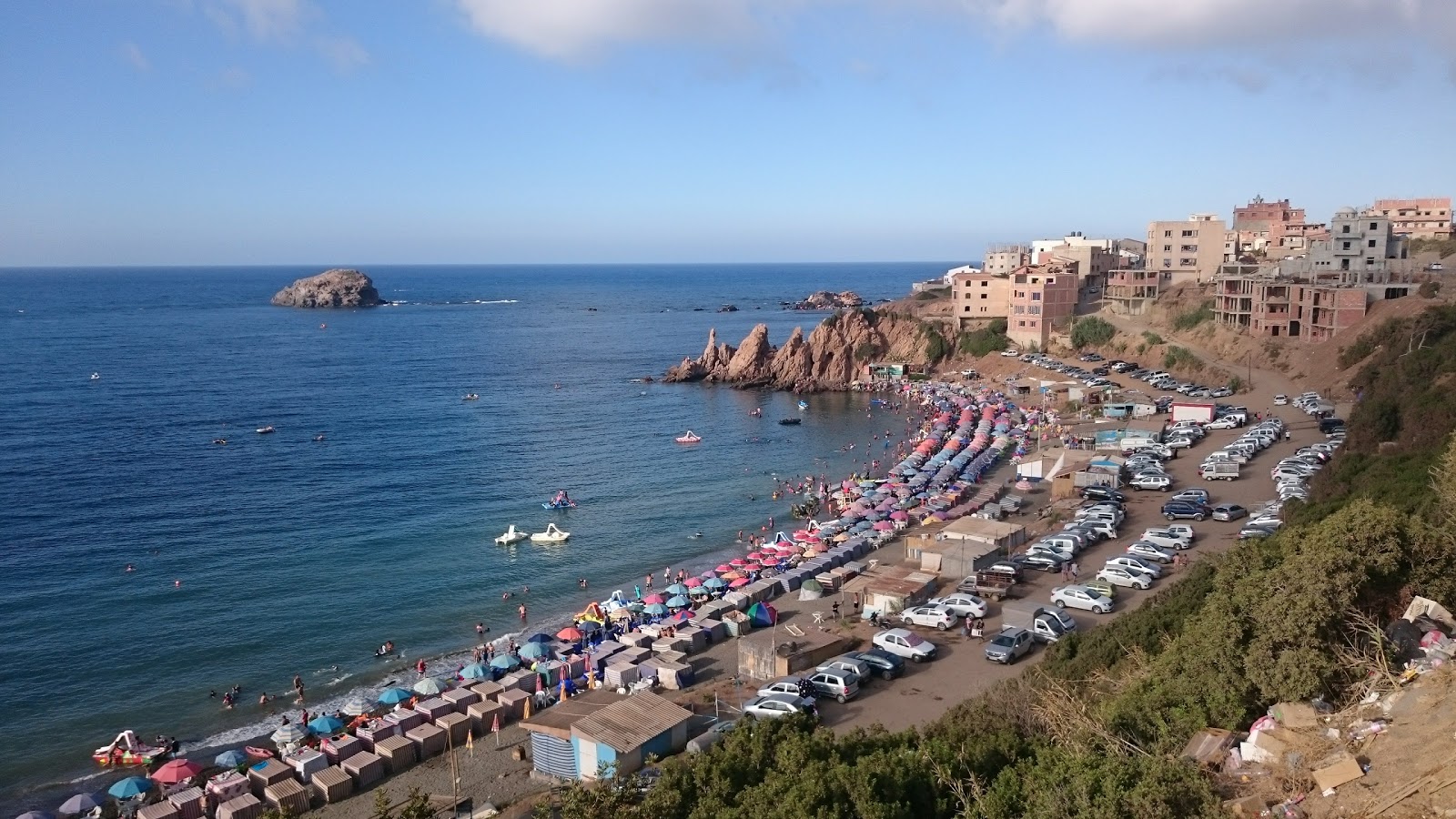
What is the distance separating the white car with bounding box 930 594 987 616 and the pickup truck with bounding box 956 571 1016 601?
870mm

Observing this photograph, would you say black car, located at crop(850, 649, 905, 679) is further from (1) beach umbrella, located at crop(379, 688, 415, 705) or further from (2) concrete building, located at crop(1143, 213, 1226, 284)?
(2) concrete building, located at crop(1143, 213, 1226, 284)

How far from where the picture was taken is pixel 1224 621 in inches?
543

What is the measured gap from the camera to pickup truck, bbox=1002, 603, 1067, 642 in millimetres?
22547

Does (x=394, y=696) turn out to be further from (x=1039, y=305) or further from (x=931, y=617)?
(x=1039, y=305)

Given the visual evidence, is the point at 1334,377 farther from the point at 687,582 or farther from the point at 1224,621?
the point at 1224,621

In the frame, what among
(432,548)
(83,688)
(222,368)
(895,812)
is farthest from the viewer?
(222,368)

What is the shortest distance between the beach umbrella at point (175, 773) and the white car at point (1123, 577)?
75.0 ft

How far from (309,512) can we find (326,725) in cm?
2092

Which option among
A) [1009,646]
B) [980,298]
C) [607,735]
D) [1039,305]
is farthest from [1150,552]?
[980,298]

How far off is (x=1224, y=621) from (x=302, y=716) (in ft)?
68.4

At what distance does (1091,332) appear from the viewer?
238 feet

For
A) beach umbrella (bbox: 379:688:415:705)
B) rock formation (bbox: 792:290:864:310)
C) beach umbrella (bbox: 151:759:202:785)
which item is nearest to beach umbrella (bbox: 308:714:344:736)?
beach umbrella (bbox: 379:688:415:705)

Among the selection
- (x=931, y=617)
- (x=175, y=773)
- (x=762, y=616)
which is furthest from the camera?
(x=762, y=616)

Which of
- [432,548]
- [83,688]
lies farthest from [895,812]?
[432,548]
